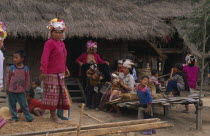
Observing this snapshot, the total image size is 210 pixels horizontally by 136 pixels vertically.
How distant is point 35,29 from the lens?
26.0ft

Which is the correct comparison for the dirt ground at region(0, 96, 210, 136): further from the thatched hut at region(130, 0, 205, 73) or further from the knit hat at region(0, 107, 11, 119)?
the thatched hut at region(130, 0, 205, 73)

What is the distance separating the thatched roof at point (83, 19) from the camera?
8039mm

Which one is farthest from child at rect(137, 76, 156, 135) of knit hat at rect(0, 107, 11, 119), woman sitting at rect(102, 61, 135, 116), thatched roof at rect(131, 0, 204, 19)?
thatched roof at rect(131, 0, 204, 19)

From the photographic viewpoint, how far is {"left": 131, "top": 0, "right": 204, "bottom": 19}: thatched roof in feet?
47.2

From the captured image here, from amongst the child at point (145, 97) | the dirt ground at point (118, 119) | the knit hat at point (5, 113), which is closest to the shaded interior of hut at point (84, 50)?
the dirt ground at point (118, 119)

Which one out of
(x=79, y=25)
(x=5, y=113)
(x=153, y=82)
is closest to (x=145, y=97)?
(x=153, y=82)

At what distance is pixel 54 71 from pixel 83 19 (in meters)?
4.58

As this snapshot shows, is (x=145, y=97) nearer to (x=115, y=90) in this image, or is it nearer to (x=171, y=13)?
(x=115, y=90)

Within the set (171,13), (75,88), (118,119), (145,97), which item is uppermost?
(171,13)

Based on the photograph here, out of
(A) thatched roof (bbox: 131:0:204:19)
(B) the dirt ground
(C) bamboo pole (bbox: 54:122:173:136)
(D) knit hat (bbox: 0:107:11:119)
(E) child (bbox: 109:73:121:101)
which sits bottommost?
(B) the dirt ground

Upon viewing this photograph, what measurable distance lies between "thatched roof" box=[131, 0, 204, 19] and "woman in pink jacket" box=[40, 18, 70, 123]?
33.0 feet

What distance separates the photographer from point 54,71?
4523 mm

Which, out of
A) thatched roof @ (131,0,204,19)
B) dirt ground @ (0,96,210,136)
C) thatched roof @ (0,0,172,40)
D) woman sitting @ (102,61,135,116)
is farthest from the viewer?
thatched roof @ (131,0,204,19)

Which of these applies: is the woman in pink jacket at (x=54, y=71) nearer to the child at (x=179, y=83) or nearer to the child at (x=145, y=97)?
the child at (x=145, y=97)
